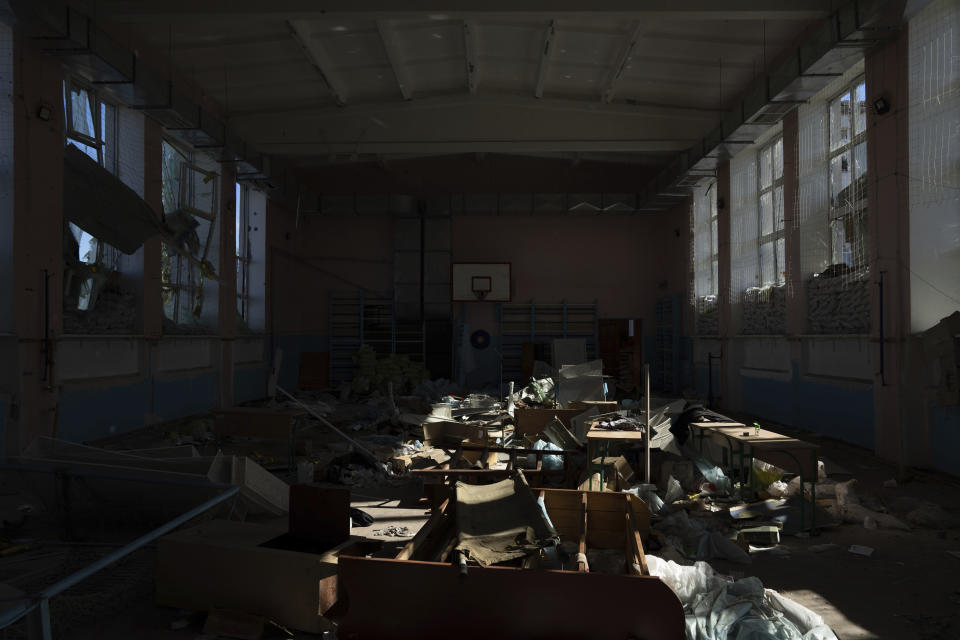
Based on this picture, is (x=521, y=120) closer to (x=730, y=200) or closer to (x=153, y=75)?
(x=730, y=200)

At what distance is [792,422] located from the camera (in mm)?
8648

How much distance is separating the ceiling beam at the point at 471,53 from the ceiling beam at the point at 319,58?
2.00 metres

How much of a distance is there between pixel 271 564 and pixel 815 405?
7.26 m

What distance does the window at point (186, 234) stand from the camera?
923 cm

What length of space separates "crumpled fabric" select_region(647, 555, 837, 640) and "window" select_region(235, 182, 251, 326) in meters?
11.1

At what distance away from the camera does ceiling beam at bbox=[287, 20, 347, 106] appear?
8.09m

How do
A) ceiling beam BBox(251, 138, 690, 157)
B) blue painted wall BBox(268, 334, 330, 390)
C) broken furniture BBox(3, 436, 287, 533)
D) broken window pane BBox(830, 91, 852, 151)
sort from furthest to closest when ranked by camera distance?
blue painted wall BBox(268, 334, 330, 390)
ceiling beam BBox(251, 138, 690, 157)
broken window pane BBox(830, 91, 852, 151)
broken furniture BBox(3, 436, 287, 533)

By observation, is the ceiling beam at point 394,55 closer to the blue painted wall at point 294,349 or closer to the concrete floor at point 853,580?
the concrete floor at point 853,580

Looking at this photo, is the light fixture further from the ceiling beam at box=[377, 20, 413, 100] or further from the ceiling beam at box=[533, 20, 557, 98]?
the ceiling beam at box=[377, 20, 413, 100]

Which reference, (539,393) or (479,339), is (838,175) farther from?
(479,339)

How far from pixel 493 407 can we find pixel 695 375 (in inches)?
182

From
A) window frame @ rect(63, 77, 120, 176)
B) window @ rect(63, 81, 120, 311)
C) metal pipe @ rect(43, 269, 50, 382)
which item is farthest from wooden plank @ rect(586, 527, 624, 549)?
window frame @ rect(63, 77, 120, 176)

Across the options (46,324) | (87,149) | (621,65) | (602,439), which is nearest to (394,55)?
(621,65)

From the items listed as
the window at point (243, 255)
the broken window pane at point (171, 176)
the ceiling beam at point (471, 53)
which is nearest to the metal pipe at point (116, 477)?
the broken window pane at point (171, 176)
